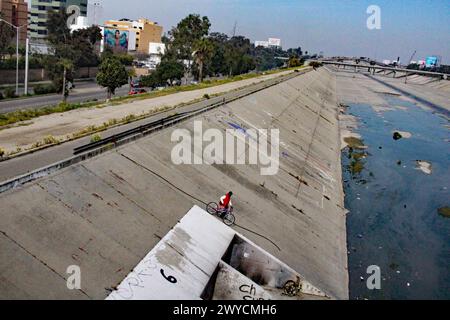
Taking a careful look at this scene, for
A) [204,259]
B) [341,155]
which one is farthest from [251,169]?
[341,155]

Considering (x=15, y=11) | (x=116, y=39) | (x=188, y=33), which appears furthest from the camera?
(x=116, y=39)

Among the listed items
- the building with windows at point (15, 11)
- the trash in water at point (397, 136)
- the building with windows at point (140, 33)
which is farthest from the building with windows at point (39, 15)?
the trash in water at point (397, 136)

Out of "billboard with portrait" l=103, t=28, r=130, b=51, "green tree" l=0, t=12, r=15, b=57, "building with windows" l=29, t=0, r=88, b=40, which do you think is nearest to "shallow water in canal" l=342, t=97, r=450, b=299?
"green tree" l=0, t=12, r=15, b=57

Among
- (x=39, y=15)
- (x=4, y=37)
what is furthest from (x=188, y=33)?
(x=39, y=15)

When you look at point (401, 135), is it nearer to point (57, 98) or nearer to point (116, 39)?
point (57, 98)

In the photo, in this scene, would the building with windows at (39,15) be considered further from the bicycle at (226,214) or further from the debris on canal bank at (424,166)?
the bicycle at (226,214)
